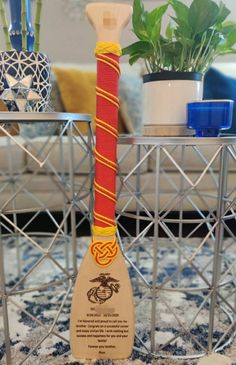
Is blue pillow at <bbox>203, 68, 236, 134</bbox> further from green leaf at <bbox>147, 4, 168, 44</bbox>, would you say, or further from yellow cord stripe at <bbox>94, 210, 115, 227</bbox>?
yellow cord stripe at <bbox>94, 210, 115, 227</bbox>

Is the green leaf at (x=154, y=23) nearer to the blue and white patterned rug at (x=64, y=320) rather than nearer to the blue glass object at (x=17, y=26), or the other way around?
the blue glass object at (x=17, y=26)

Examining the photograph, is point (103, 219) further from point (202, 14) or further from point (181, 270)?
point (202, 14)

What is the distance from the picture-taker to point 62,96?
1529 mm

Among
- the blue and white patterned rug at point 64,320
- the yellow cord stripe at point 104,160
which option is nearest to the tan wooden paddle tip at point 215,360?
the blue and white patterned rug at point 64,320

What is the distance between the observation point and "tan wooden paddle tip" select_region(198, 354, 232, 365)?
0.66 meters

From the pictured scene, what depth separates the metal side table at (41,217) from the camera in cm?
65

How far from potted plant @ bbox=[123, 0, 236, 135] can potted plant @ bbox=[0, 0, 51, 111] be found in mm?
181

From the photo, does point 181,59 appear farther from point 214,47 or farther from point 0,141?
point 0,141

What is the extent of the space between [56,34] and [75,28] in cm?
11

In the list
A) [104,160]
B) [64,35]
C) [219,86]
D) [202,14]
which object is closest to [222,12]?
[202,14]

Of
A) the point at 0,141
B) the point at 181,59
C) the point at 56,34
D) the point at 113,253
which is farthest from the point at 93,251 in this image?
the point at 56,34

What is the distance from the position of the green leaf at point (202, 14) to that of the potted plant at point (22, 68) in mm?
286

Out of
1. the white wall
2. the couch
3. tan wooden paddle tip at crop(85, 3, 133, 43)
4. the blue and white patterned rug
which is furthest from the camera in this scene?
the white wall

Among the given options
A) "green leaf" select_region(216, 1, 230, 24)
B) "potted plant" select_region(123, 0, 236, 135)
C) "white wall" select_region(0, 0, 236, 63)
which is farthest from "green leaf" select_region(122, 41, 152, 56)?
"white wall" select_region(0, 0, 236, 63)
